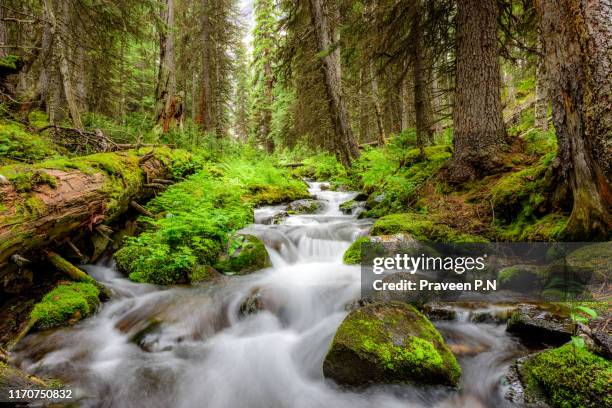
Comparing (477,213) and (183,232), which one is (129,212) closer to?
(183,232)

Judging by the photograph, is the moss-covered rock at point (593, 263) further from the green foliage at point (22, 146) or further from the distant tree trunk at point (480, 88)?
the green foliage at point (22, 146)

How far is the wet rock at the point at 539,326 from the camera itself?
3.16 m

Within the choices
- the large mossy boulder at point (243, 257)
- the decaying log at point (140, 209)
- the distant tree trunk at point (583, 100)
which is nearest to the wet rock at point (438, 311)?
the distant tree trunk at point (583, 100)

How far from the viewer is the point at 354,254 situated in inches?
235

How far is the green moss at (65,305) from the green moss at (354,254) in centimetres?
404

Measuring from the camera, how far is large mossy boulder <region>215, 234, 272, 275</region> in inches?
235

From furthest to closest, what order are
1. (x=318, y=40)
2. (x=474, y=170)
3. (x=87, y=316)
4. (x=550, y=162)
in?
(x=318, y=40) → (x=474, y=170) → (x=550, y=162) → (x=87, y=316)

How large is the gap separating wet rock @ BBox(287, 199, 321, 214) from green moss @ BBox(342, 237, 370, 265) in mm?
3751

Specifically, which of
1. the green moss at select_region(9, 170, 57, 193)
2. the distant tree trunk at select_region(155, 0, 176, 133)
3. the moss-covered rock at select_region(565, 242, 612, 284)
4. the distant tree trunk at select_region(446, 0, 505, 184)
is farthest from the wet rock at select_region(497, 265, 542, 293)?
the distant tree trunk at select_region(155, 0, 176, 133)

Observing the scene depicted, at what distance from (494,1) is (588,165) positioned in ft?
14.3

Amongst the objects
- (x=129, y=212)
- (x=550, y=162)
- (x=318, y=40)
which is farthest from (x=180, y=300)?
(x=318, y=40)

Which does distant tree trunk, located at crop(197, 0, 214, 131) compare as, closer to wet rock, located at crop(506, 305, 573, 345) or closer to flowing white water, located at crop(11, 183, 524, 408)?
flowing white water, located at crop(11, 183, 524, 408)

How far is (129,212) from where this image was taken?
6.70m

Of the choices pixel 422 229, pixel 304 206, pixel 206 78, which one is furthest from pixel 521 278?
pixel 206 78
